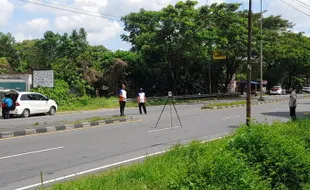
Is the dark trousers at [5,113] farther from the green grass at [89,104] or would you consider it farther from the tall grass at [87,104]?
the tall grass at [87,104]

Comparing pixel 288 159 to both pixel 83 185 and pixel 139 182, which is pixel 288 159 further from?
pixel 83 185

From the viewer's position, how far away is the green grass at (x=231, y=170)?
514cm

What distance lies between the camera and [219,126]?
1733cm

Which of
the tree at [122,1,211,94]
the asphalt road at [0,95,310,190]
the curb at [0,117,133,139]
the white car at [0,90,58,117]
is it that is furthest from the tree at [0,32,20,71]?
the asphalt road at [0,95,310,190]

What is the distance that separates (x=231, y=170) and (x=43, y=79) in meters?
26.8

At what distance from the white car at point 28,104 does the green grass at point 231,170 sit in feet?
56.9

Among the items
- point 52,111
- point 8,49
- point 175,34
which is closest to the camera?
point 52,111

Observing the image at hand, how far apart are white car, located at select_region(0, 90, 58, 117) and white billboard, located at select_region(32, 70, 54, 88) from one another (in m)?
4.09

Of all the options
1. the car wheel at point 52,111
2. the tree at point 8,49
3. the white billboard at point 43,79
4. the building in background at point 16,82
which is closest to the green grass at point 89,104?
the white billboard at point 43,79

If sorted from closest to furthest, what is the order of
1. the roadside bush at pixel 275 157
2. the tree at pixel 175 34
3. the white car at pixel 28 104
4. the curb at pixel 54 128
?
the roadside bush at pixel 275 157 < the curb at pixel 54 128 < the white car at pixel 28 104 < the tree at pixel 175 34

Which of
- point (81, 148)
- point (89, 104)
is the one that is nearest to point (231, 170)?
point (81, 148)

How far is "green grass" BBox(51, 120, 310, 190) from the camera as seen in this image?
5.14m

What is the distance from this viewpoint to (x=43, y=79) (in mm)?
30312

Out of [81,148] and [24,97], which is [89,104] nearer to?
[24,97]
